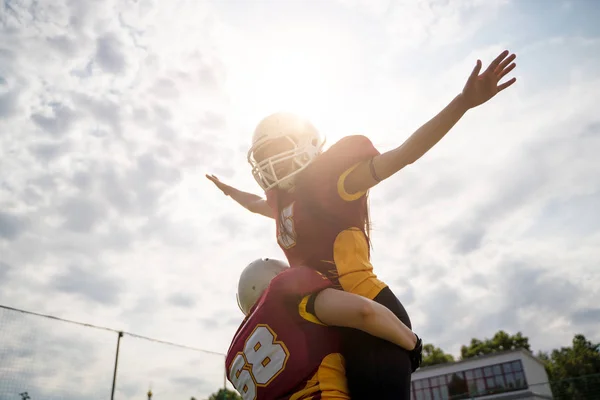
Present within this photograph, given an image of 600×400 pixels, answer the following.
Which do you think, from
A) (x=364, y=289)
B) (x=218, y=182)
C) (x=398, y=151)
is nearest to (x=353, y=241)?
(x=364, y=289)

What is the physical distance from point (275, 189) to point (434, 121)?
1.19m

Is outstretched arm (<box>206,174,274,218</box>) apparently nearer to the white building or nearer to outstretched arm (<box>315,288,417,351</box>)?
outstretched arm (<box>315,288,417,351</box>)

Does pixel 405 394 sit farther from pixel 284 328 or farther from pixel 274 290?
pixel 274 290

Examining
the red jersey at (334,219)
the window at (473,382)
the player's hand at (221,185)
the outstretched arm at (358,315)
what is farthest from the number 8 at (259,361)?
the window at (473,382)

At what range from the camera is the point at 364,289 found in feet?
7.66

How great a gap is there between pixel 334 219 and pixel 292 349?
33.3 inches

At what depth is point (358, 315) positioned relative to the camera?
195cm

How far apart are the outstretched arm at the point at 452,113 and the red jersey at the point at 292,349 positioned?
799mm

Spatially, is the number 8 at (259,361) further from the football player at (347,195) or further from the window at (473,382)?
the window at (473,382)

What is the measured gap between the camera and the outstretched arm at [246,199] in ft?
13.4

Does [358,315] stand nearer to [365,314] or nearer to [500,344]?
[365,314]

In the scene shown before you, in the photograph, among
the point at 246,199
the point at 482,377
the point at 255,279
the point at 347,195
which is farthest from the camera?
the point at 482,377

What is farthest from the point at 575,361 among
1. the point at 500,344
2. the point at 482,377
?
the point at 482,377

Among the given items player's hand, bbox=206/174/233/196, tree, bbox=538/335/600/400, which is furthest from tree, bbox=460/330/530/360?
player's hand, bbox=206/174/233/196
